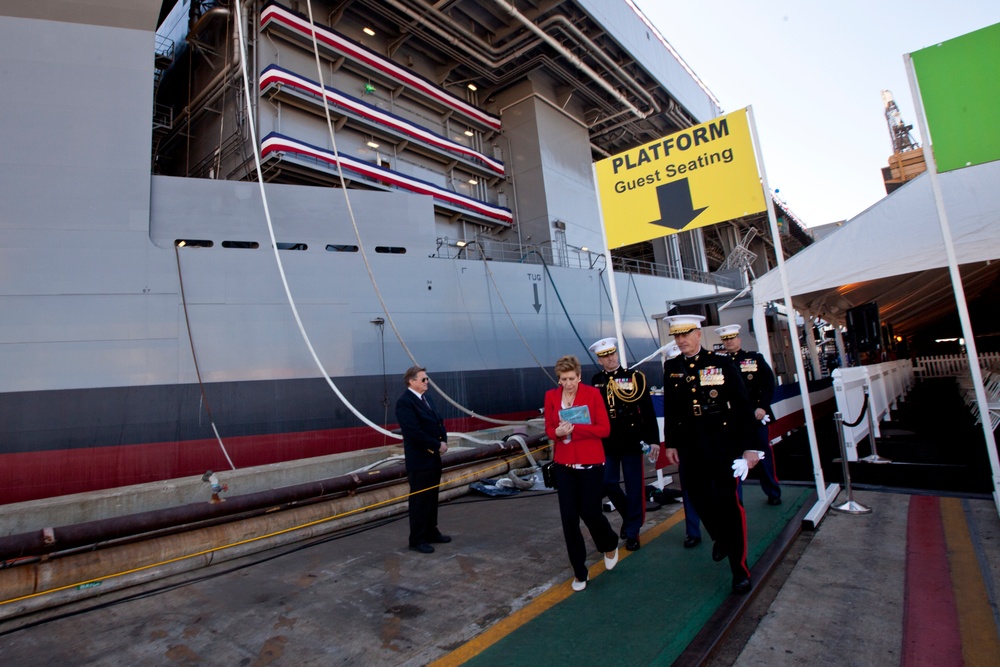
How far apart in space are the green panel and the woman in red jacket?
3213 mm

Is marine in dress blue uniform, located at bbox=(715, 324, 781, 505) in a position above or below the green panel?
below

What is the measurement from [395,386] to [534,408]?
3372mm

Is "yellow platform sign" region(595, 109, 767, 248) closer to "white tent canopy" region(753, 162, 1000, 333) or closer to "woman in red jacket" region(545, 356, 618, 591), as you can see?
"white tent canopy" region(753, 162, 1000, 333)

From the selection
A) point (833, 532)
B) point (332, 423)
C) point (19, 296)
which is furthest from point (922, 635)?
point (19, 296)

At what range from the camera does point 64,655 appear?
8.25 feet

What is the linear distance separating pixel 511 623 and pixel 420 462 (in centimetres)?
172

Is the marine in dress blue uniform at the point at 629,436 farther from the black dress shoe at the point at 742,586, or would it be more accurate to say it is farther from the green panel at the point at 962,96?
the green panel at the point at 962,96

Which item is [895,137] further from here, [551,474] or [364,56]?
[551,474]

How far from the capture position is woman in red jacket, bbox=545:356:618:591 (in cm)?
296

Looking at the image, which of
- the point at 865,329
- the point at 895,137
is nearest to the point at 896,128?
the point at 895,137

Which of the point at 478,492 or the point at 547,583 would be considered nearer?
the point at 547,583

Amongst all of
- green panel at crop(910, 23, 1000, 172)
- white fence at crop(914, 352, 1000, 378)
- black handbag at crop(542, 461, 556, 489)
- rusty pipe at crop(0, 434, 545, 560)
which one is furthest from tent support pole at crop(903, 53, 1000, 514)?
white fence at crop(914, 352, 1000, 378)

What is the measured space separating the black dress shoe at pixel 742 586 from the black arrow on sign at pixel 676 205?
3.23 meters

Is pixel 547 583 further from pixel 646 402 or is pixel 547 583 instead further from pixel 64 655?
pixel 64 655
